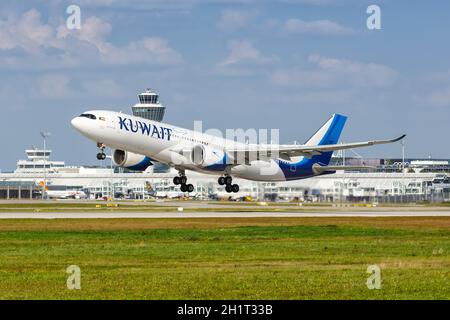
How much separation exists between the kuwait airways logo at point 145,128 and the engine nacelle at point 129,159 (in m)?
5.54

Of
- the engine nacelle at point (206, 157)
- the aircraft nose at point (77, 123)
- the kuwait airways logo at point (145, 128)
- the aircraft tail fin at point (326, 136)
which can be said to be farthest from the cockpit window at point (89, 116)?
the aircraft tail fin at point (326, 136)

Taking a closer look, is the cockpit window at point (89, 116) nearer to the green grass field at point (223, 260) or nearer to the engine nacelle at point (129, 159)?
the engine nacelle at point (129, 159)

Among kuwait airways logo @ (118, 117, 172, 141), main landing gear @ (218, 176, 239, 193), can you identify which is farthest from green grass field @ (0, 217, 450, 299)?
main landing gear @ (218, 176, 239, 193)

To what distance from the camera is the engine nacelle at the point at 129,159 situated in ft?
275

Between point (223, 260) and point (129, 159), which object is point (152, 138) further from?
point (223, 260)

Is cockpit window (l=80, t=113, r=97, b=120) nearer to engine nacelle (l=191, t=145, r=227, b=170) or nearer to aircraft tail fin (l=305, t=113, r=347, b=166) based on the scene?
engine nacelle (l=191, t=145, r=227, b=170)

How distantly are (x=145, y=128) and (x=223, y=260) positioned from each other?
40037mm

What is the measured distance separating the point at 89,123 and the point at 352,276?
1777 inches

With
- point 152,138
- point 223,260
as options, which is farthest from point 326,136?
point 223,260

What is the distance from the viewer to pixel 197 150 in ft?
267

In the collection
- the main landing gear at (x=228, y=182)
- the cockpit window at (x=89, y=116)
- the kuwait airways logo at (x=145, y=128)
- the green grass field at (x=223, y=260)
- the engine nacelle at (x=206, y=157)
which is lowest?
the green grass field at (x=223, y=260)

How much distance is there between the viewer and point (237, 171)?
3482 inches
